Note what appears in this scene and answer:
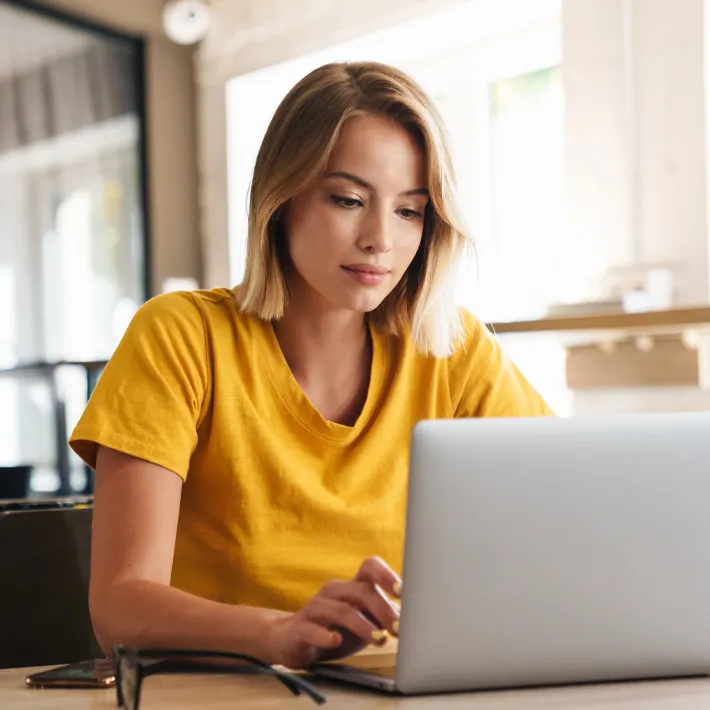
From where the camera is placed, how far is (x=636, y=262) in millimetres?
3209

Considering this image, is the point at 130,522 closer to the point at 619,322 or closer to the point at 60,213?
the point at 619,322

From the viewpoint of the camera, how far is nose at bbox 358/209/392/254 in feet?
4.07

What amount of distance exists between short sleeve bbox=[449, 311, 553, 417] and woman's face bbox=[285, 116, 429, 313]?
0.18 meters

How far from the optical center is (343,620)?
80cm

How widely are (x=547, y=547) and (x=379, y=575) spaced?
142 mm

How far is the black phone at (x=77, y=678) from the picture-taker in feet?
2.75

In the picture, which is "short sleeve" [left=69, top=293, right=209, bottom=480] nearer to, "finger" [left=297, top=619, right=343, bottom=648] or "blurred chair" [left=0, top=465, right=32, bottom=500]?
"finger" [left=297, top=619, right=343, bottom=648]

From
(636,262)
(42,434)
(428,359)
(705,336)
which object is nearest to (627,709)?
(428,359)

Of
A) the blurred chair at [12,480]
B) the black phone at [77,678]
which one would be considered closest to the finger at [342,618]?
the black phone at [77,678]

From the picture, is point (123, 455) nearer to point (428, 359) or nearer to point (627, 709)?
point (428, 359)

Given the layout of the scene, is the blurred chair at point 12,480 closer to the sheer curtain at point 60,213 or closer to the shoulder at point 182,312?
the shoulder at point 182,312

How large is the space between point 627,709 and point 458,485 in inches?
7.6

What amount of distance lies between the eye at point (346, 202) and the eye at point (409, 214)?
6 cm

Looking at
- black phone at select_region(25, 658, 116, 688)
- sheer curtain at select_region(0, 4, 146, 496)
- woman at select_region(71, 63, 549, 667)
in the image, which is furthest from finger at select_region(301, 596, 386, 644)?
sheer curtain at select_region(0, 4, 146, 496)
